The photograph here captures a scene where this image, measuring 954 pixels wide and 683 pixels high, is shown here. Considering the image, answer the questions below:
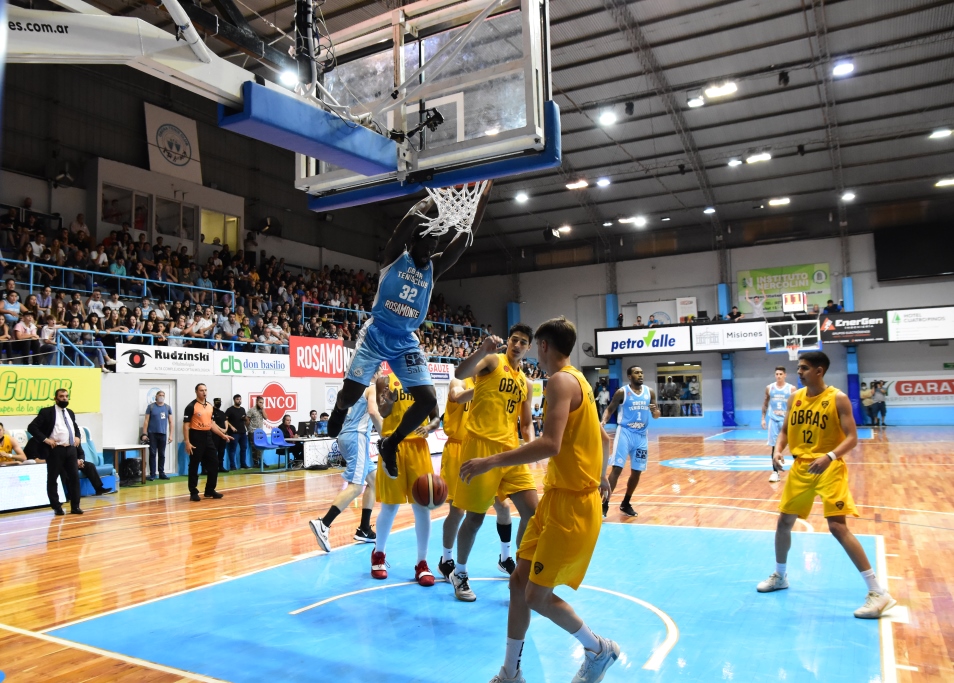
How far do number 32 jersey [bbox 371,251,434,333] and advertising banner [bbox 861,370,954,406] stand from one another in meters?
24.4

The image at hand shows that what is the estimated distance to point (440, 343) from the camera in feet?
76.5

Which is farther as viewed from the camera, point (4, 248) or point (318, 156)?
point (4, 248)

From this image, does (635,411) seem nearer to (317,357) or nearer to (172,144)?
(317,357)

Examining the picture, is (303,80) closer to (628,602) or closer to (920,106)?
(628,602)

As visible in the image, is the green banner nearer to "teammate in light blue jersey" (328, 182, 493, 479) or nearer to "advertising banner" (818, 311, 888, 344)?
"advertising banner" (818, 311, 888, 344)

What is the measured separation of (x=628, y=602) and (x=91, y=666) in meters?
3.47

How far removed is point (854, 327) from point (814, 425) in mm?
20995

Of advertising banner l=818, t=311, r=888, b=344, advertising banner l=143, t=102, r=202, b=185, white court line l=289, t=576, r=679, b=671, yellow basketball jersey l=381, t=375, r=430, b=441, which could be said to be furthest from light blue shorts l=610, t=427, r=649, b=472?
advertising banner l=818, t=311, r=888, b=344

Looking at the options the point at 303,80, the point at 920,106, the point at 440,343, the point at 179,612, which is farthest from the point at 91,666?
the point at 920,106

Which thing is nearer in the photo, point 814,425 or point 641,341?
point 814,425

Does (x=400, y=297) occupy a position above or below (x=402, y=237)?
below

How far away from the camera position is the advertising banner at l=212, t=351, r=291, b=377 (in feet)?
48.4

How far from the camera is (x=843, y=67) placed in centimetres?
1672

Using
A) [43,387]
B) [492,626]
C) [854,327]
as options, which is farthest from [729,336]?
[492,626]
